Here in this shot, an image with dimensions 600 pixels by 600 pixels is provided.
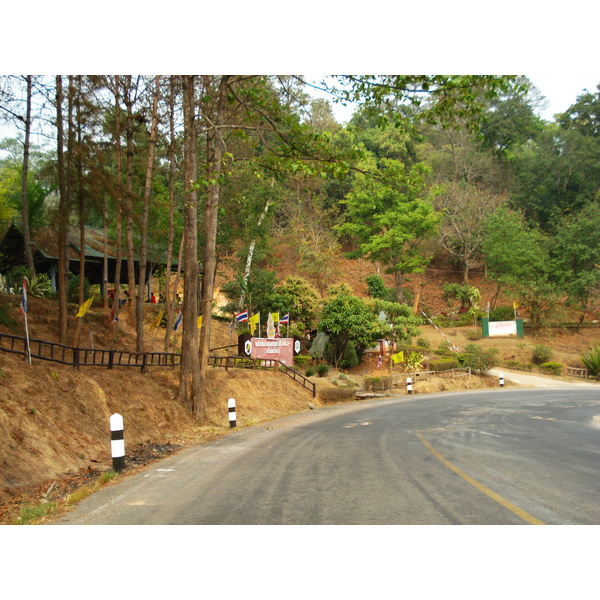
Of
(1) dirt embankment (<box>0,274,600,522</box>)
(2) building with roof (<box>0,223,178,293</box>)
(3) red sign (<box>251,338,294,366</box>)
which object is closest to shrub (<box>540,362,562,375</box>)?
(1) dirt embankment (<box>0,274,600,522</box>)

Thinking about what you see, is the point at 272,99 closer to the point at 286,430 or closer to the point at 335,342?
the point at 286,430

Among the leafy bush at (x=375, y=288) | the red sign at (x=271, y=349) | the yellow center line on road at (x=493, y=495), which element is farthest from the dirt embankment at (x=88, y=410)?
→ the leafy bush at (x=375, y=288)

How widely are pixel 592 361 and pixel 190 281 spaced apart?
115ft

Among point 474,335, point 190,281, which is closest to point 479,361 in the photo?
point 474,335

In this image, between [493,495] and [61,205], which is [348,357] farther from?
[493,495]

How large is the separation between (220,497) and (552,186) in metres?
59.5

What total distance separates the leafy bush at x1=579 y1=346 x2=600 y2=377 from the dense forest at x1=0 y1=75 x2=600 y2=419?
7583 millimetres

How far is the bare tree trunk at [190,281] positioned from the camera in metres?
14.7

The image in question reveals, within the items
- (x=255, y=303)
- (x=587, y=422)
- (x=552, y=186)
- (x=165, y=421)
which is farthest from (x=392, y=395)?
(x=552, y=186)

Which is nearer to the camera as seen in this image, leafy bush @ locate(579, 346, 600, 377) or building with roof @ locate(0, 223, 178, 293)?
building with roof @ locate(0, 223, 178, 293)

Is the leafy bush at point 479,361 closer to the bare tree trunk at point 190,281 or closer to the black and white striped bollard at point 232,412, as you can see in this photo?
the black and white striped bollard at point 232,412

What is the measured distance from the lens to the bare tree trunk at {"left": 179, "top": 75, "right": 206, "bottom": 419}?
48.4 feet

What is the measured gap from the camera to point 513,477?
264 inches

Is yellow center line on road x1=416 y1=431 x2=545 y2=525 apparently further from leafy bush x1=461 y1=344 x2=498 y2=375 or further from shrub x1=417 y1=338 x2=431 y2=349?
shrub x1=417 y1=338 x2=431 y2=349
